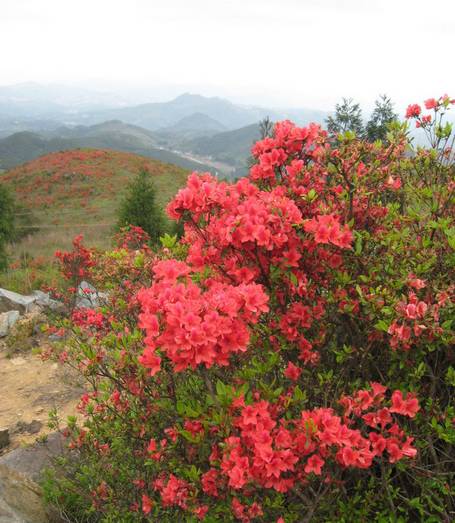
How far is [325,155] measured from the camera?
2395 millimetres

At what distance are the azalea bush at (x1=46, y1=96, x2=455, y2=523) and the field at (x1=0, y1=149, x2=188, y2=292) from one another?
59.0ft

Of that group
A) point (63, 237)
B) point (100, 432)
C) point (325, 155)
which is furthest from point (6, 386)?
point (63, 237)

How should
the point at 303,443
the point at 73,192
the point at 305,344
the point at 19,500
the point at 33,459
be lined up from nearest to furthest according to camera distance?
the point at 303,443
the point at 305,344
the point at 19,500
the point at 33,459
the point at 73,192

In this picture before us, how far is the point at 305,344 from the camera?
2.33m

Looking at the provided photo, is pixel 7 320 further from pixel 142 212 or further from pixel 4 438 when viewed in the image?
pixel 142 212

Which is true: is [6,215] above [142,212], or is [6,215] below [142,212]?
below

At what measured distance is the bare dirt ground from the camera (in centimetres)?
539

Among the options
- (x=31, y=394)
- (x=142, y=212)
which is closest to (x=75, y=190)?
(x=142, y=212)

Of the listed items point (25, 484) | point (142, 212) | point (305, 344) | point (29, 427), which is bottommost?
point (29, 427)

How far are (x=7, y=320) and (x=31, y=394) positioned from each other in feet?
8.65

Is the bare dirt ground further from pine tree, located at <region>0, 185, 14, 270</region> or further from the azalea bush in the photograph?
pine tree, located at <region>0, 185, 14, 270</region>

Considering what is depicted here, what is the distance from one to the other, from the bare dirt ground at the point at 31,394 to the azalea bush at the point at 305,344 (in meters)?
2.89

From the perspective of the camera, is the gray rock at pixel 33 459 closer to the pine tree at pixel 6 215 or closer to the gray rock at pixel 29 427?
the gray rock at pixel 29 427

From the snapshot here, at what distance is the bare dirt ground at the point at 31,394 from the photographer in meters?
5.39
